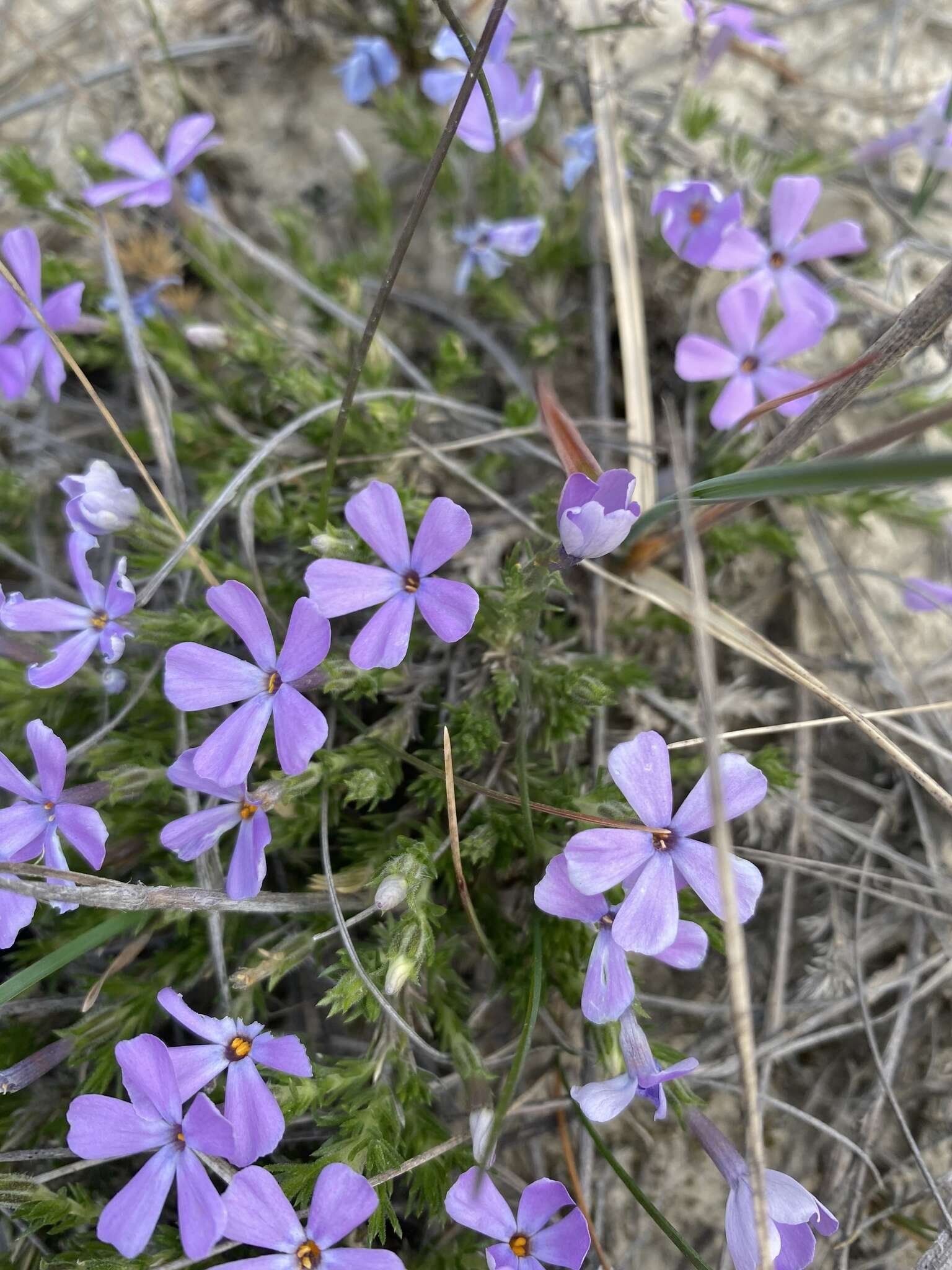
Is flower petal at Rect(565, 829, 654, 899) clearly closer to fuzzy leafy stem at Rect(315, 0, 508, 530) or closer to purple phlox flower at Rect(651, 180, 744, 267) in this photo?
fuzzy leafy stem at Rect(315, 0, 508, 530)

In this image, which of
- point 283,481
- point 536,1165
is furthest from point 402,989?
point 283,481

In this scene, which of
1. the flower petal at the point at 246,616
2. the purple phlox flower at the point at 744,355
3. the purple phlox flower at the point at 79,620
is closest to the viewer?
the flower petal at the point at 246,616

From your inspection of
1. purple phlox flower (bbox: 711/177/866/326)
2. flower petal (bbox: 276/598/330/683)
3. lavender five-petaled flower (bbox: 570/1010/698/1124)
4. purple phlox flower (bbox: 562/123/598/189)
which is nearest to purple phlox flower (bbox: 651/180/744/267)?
purple phlox flower (bbox: 711/177/866/326)

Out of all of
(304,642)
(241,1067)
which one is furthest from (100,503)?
(241,1067)

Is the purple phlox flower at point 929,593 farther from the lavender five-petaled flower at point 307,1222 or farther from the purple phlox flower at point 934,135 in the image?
the lavender five-petaled flower at point 307,1222

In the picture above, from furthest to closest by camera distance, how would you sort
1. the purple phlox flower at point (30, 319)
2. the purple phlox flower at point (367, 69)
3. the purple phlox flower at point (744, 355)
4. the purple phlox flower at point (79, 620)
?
1. the purple phlox flower at point (367, 69)
2. the purple phlox flower at point (744, 355)
3. the purple phlox flower at point (30, 319)
4. the purple phlox flower at point (79, 620)

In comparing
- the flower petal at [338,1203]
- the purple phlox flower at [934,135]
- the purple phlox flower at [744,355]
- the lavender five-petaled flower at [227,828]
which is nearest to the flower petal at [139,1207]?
the flower petal at [338,1203]
